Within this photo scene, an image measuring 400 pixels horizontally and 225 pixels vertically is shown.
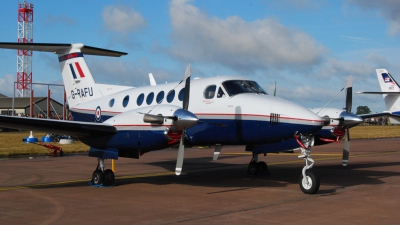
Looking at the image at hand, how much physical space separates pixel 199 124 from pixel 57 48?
729 cm

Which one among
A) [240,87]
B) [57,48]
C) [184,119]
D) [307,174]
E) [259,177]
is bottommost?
[259,177]

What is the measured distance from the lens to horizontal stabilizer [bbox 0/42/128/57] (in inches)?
624

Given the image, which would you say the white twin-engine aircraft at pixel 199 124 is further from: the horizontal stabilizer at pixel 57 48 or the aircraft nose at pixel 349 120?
the horizontal stabilizer at pixel 57 48

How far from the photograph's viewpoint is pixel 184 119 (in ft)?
37.8

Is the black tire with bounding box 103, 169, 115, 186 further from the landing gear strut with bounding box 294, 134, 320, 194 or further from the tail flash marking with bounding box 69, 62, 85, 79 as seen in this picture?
the tail flash marking with bounding box 69, 62, 85, 79

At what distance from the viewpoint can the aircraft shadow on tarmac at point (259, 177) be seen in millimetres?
13672

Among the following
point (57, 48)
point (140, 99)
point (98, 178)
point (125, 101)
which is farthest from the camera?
point (57, 48)

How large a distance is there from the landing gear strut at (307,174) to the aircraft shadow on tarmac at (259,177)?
0.65 metres

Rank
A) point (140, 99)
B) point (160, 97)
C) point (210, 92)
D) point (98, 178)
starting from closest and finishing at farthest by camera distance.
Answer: point (98, 178)
point (210, 92)
point (160, 97)
point (140, 99)

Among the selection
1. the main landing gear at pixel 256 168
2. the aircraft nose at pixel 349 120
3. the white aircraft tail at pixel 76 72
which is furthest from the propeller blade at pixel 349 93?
the white aircraft tail at pixel 76 72

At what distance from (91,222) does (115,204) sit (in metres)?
1.96

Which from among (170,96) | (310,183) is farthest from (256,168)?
(310,183)

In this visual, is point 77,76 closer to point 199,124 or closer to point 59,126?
point 59,126

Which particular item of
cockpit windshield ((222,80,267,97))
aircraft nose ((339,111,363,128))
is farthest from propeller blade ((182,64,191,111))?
aircraft nose ((339,111,363,128))
